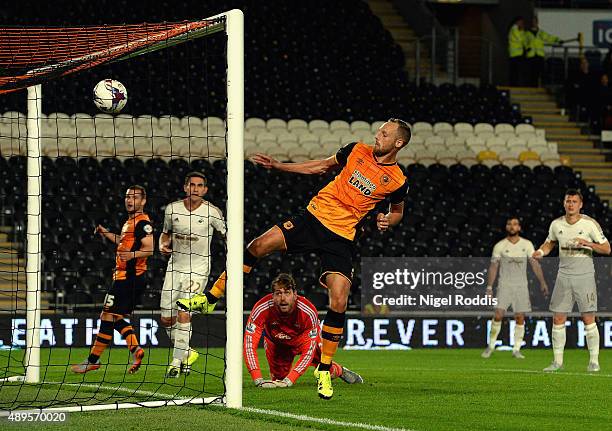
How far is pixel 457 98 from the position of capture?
2630 centimetres

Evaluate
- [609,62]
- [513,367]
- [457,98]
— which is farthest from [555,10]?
[513,367]

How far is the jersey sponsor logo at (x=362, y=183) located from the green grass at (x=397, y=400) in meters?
1.62

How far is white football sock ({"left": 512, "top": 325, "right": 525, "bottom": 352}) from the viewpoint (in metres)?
17.1

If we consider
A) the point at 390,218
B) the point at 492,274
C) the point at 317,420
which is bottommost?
the point at 317,420

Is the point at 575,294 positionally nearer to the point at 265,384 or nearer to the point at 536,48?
the point at 265,384

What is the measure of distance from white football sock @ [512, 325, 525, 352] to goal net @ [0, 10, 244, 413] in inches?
157

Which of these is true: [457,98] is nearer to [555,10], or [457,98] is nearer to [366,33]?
[366,33]

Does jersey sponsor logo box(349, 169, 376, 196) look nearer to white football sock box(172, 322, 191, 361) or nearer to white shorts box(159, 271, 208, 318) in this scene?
white football sock box(172, 322, 191, 361)

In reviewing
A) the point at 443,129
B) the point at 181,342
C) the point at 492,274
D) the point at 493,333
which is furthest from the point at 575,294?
the point at 443,129

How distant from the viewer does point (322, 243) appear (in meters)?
9.83

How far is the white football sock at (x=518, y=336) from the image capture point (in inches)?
673

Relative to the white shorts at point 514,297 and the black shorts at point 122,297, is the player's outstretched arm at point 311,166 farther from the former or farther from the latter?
the white shorts at point 514,297

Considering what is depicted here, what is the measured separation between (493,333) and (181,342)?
6.30m

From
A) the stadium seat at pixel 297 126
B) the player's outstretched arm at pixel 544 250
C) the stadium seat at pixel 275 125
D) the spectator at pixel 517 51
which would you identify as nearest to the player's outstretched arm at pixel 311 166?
the player's outstretched arm at pixel 544 250
